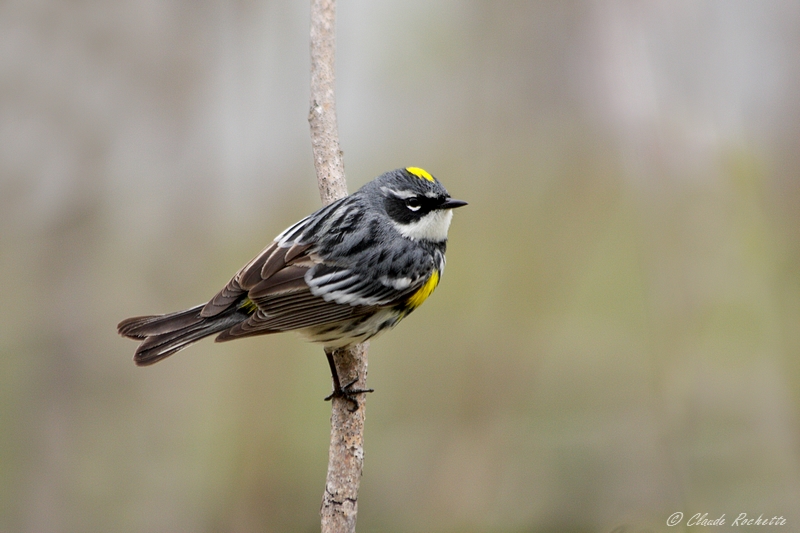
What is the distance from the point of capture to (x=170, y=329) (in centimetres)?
345

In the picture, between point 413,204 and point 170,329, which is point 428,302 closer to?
point 413,204

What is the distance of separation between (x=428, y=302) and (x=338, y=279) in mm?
2187

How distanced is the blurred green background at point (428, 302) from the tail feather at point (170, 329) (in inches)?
52.9

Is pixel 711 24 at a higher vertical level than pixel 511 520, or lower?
higher

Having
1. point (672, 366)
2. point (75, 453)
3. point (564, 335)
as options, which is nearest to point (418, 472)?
point (564, 335)

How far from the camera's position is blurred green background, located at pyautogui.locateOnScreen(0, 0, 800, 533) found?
394 cm

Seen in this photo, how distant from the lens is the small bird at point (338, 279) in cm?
340

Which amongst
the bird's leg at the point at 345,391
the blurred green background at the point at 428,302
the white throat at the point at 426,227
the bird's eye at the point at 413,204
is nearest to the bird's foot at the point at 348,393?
the bird's leg at the point at 345,391

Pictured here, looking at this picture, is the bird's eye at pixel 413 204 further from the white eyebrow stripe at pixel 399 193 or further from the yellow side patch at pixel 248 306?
the yellow side patch at pixel 248 306

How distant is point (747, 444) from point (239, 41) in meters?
4.25

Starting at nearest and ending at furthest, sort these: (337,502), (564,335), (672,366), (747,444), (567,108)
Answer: (337,502), (672,366), (747,444), (564,335), (567,108)

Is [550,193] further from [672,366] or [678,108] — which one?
[672,366]

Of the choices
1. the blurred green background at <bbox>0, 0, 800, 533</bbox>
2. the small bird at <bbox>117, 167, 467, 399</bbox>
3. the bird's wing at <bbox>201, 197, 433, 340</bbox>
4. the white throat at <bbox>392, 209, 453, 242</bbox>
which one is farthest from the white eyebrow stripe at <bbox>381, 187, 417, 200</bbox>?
the blurred green background at <bbox>0, 0, 800, 533</bbox>

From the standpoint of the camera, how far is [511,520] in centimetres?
471
